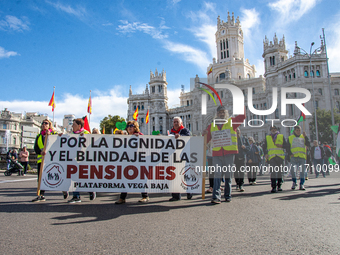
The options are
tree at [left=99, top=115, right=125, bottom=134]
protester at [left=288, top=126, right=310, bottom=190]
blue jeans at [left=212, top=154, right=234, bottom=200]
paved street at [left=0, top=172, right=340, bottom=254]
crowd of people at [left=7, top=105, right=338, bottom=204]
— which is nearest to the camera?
paved street at [left=0, top=172, right=340, bottom=254]

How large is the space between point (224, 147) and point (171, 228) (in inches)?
112

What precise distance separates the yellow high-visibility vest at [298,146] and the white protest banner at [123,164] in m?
4.14

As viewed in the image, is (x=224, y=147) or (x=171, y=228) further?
(x=224, y=147)

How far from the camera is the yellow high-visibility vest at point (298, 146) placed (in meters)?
8.74

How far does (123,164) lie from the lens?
20.7ft

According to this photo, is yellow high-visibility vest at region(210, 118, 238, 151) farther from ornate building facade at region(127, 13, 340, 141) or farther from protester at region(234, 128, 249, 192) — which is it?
ornate building facade at region(127, 13, 340, 141)

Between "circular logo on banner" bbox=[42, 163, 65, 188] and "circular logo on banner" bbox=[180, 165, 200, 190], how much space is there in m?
2.88

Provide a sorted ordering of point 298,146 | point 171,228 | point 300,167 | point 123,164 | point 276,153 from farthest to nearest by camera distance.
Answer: point 298,146
point 300,167
point 276,153
point 123,164
point 171,228

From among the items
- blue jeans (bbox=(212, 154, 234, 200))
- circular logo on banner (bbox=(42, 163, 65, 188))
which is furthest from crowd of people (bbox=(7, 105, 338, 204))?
circular logo on banner (bbox=(42, 163, 65, 188))

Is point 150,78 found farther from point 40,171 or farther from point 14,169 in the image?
point 40,171

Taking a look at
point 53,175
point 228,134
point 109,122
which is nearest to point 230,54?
point 109,122

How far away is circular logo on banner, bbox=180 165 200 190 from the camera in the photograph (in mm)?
6234

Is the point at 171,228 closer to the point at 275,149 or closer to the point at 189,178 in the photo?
the point at 189,178

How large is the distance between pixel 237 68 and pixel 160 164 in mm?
67077
